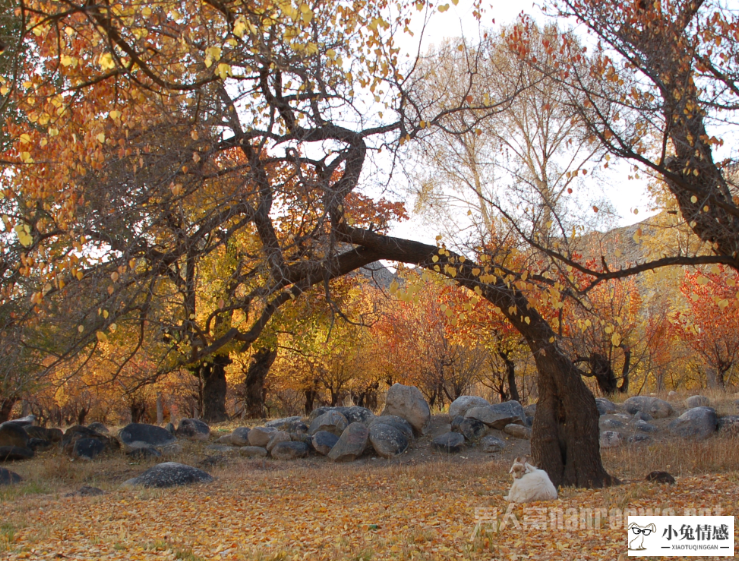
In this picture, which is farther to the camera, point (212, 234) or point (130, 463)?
point (130, 463)

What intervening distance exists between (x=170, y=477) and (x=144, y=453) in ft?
12.3

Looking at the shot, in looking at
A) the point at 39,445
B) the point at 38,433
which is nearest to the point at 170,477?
the point at 39,445

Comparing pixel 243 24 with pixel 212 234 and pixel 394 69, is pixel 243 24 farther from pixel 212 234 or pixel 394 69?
pixel 212 234

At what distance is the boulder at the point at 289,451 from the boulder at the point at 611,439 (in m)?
6.51

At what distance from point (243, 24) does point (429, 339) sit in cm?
1498

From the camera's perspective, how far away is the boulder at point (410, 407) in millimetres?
13711

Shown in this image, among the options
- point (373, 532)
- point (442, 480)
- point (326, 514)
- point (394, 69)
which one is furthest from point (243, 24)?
point (442, 480)

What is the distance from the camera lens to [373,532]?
5199mm

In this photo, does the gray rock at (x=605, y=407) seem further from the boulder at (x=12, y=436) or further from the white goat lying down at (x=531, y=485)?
the boulder at (x=12, y=436)

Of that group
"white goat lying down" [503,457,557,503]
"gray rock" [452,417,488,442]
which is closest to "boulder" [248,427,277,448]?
"gray rock" [452,417,488,442]

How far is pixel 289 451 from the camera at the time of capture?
1273 centimetres

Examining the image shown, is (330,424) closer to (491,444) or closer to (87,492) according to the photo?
(491,444)

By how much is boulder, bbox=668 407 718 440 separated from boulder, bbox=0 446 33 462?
14637 mm

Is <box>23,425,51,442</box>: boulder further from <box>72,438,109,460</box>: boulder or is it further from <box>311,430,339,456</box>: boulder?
<box>311,430,339,456</box>: boulder
